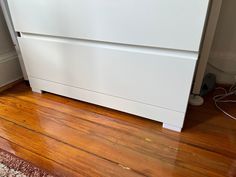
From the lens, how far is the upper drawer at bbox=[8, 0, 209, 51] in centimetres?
68

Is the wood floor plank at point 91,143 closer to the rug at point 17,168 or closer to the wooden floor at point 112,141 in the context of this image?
the wooden floor at point 112,141

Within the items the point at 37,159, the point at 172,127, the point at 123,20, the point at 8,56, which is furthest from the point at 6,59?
the point at 172,127

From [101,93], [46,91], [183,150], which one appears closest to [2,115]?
[46,91]

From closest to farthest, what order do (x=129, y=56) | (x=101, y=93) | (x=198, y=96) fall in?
(x=129, y=56), (x=101, y=93), (x=198, y=96)

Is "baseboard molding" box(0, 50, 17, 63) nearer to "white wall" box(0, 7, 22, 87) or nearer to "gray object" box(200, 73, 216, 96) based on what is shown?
"white wall" box(0, 7, 22, 87)

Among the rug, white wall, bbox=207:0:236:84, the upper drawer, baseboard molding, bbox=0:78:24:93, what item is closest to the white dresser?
the upper drawer

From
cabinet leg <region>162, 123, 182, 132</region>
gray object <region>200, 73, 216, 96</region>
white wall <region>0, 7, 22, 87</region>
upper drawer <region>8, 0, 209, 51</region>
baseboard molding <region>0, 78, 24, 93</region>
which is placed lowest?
cabinet leg <region>162, 123, 182, 132</region>

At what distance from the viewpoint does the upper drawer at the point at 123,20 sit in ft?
2.23

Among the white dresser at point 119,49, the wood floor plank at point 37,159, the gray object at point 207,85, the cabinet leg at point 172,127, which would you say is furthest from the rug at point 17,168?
the gray object at point 207,85

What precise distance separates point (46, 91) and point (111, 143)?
0.58 meters

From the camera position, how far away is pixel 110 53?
860mm

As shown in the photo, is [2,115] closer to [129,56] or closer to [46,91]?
[46,91]

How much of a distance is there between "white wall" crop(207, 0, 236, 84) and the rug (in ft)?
3.64

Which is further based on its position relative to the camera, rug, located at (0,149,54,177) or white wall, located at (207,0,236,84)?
white wall, located at (207,0,236,84)
